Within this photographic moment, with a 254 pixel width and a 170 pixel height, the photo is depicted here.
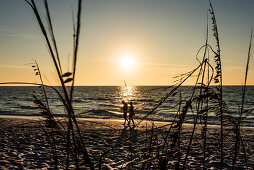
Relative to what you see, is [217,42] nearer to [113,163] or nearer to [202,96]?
[202,96]

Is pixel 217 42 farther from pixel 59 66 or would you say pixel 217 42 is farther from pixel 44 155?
pixel 44 155

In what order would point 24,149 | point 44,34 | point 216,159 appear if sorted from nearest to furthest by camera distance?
point 44,34 < point 216,159 < point 24,149

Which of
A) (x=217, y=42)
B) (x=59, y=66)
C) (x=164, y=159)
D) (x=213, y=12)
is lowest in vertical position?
(x=164, y=159)

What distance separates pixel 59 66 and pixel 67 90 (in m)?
0.07

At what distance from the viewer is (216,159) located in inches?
325

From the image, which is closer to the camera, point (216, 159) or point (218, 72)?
point (218, 72)

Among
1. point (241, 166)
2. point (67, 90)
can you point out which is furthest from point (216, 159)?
point (67, 90)

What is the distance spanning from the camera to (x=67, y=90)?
567 mm

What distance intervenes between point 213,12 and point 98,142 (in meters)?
10.5

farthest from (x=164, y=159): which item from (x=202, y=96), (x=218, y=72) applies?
(x=218, y=72)

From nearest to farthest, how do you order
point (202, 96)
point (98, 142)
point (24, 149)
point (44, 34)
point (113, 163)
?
point (44, 34) < point (202, 96) < point (113, 163) < point (24, 149) < point (98, 142)

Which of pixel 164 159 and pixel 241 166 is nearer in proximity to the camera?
pixel 164 159

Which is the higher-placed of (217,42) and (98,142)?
(217,42)

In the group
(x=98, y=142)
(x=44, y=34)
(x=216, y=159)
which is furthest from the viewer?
(x=98, y=142)
